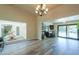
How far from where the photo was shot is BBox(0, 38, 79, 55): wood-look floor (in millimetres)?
2430

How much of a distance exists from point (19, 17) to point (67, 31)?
1272mm

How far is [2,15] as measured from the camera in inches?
96.5

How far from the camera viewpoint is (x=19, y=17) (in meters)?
2.64

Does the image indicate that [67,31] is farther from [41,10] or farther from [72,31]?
[41,10]

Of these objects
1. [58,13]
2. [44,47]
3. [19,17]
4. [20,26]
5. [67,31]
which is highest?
[58,13]

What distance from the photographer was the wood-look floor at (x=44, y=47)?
2.43 m

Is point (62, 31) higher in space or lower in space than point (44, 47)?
higher

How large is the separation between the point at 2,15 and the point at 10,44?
695 millimetres

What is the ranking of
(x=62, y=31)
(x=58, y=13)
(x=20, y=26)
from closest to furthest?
(x=20, y=26) → (x=58, y=13) → (x=62, y=31)

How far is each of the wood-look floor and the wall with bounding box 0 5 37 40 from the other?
0.22m

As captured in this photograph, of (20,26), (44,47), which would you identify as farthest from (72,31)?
(20,26)

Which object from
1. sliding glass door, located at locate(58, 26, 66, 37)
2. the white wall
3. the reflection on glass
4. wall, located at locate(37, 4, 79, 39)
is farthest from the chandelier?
the reflection on glass

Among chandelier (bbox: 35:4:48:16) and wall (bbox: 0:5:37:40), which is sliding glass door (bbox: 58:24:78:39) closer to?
chandelier (bbox: 35:4:48:16)
